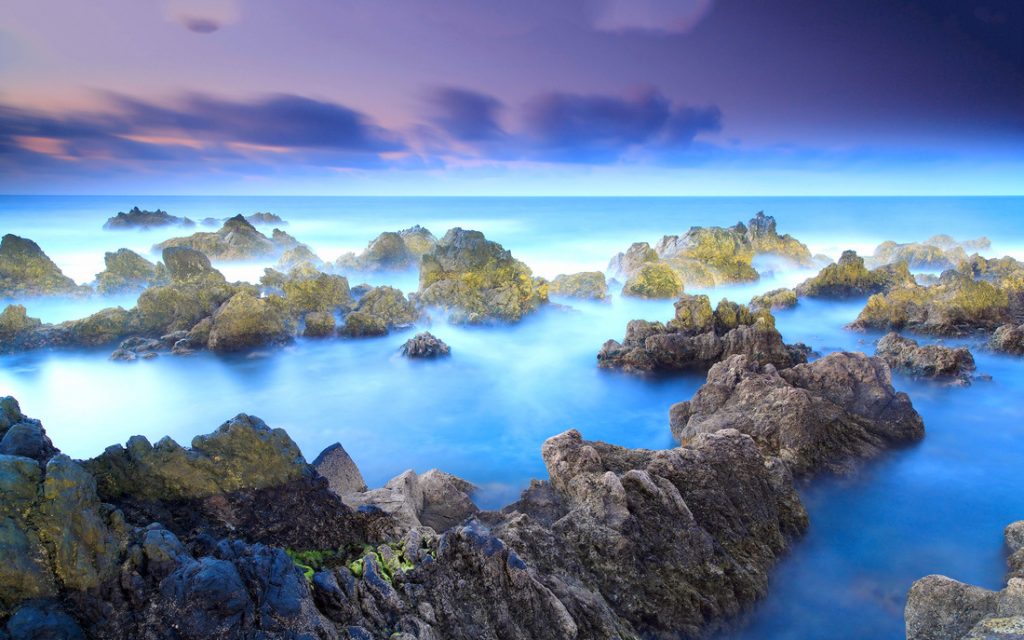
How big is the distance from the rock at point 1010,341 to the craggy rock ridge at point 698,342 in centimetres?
597

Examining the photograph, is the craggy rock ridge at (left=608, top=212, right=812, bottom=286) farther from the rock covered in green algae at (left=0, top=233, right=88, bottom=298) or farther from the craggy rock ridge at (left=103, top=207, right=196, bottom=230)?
the craggy rock ridge at (left=103, top=207, right=196, bottom=230)

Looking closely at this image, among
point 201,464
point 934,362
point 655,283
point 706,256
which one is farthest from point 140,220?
point 934,362

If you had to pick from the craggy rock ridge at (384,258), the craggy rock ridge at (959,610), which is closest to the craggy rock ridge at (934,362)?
the craggy rock ridge at (959,610)

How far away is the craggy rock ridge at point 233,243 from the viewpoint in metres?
35.4

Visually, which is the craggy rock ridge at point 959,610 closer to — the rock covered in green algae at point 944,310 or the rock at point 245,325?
the rock covered in green algae at point 944,310

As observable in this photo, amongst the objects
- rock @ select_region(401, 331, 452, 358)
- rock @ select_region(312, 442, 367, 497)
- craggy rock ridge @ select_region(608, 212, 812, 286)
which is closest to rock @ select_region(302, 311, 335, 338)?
rock @ select_region(401, 331, 452, 358)

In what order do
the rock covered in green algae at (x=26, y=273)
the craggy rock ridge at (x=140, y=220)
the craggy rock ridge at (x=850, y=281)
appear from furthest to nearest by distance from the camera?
the craggy rock ridge at (x=140, y=220)
the craggy rock ridge at (x=850, y=281)
the rock covered in green algae at (x=26, y=273)

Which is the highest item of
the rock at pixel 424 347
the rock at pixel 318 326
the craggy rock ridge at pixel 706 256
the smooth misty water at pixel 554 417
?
the craggy rock ridge at pixel 706 256

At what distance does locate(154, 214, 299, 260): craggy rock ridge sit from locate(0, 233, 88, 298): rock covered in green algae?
29.7ft

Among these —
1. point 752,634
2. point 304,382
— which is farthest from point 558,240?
point 752,634

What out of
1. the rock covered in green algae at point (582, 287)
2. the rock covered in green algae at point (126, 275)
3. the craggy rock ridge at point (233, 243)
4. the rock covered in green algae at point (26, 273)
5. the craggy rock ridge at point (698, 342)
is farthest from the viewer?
the craggy rock ridge at point (233, 243)

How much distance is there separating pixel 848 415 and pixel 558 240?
1749 inches

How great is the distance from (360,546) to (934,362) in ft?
53.6

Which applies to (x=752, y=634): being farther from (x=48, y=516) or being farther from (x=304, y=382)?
(x=304, y=382)
